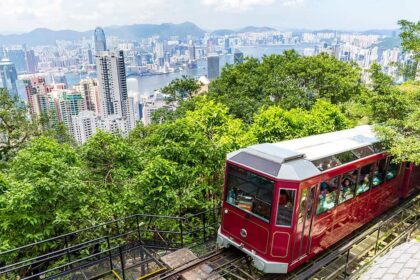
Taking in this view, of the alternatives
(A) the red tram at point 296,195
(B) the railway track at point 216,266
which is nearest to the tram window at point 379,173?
(A) the red tram at point 296,195

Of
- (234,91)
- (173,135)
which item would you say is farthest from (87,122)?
(173,135)

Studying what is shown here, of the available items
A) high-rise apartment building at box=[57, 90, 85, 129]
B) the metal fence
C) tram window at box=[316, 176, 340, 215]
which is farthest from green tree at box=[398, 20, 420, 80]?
high-rise apartment building at box=[57, 90, 85, 129]

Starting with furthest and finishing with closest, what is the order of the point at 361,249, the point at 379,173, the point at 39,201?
the point at 379,173, the point at 361,249, the point at 39,201

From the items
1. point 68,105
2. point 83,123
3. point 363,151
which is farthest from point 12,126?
point 83,123

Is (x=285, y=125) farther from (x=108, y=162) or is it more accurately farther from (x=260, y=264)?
(x=108, y=162)

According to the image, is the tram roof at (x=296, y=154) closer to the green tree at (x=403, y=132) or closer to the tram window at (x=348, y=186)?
the green tree at (x=403, y=132)

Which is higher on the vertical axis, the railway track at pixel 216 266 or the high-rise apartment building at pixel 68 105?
the railway track at pixel 216 266
